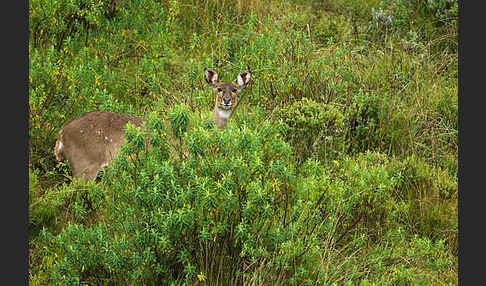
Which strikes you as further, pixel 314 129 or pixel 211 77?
pixel 211 77

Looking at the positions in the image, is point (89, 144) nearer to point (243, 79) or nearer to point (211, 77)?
point (211, 77)

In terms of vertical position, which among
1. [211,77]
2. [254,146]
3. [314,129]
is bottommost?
[314,129]

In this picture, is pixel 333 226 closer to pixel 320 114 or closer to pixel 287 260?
pixel 287 260

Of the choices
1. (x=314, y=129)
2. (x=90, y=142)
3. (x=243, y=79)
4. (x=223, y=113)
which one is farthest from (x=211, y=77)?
(x=90, y=142)

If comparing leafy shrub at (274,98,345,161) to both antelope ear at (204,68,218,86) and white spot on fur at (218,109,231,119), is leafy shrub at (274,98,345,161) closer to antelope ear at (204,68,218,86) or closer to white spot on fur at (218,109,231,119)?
white spot on fur at (218,109,231,119)

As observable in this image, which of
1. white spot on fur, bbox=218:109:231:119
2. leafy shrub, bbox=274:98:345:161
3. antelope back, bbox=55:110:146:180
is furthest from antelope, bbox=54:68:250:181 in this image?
leafy shrub, bbox=274:98:345:161

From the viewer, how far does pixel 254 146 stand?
220 inches

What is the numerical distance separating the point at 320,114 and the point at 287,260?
3.36m

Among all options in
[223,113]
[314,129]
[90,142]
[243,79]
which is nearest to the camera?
[90,142]

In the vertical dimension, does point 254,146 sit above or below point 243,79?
above

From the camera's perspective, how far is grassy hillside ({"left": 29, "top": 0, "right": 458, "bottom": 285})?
5371mm

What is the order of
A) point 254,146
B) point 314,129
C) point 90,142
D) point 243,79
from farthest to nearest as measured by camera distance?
point 243,79 → point 314,129 → point 90,142 → point 254,146

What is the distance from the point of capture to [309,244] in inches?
217

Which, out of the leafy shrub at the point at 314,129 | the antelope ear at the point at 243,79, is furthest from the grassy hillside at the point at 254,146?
the antelope ear at the point at 243,79
